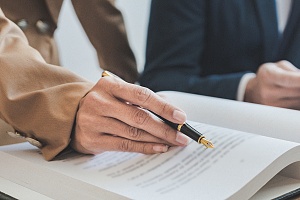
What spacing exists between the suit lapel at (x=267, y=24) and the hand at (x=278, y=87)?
0.32m

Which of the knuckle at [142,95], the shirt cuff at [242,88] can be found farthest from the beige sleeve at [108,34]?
the knuckle at [142,95]

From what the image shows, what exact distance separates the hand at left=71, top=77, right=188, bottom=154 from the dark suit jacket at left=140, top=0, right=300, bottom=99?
0.60 m

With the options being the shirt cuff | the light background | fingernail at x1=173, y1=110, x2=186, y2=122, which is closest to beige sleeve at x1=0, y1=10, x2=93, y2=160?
fingernail at x1=173, y1=110, x2=186, y2=122

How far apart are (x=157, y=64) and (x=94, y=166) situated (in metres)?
0.69

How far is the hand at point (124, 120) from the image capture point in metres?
0.66

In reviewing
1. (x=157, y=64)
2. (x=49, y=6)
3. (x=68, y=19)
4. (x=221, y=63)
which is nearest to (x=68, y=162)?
(x=49, y=6)

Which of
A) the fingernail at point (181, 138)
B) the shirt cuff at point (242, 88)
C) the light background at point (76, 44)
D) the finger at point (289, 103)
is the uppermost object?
the fingernail at point (181, 138)

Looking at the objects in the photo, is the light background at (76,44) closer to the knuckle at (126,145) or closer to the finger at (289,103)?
the finger at (289,103)

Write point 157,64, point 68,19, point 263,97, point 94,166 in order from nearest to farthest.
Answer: point 94,166, point 263,97, point 157,64, point 68,19

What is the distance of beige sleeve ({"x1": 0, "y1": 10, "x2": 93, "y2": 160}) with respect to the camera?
2.27ft

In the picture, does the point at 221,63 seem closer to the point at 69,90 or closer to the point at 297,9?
the point at 297,9

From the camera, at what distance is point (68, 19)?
1731 millimetres

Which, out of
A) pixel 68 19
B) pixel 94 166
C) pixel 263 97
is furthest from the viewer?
pixel 68 19

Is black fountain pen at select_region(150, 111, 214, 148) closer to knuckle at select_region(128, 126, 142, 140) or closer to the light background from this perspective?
knuckle at select_region(128, 126, 142, 140)
